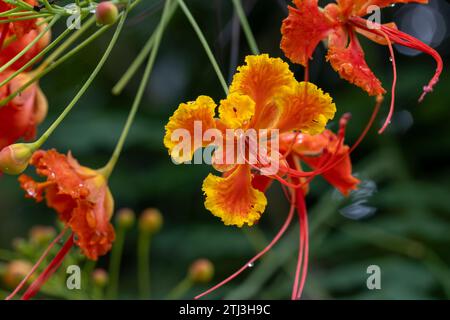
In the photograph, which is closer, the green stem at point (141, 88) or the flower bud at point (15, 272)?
the green stem at point (141, 88)

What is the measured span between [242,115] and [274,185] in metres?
1.48

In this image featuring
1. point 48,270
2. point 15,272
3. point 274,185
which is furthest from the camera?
point 274,185

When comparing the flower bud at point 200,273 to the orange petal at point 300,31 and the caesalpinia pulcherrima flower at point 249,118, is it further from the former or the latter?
the orange petal at point 300,31

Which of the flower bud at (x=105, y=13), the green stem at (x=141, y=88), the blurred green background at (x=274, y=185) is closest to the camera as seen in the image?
the flower bud at (x=105, y=13)

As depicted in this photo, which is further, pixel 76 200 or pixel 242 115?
pixel 76 200

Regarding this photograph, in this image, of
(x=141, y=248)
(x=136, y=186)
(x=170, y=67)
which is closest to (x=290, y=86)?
(x=141, y=248)

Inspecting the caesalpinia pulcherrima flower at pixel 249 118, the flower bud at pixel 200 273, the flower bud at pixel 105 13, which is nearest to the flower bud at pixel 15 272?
the flower bud at pixel 200 273

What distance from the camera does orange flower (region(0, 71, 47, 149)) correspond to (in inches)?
64.7

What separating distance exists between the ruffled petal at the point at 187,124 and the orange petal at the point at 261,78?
0.21 feet

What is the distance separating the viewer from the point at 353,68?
1.51m

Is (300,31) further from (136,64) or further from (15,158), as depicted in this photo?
(15,158)

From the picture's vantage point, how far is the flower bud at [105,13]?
143 cm

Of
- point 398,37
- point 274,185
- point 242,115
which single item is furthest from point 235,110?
point 274,185

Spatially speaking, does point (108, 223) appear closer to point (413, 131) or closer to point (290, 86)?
point (290, 86)
